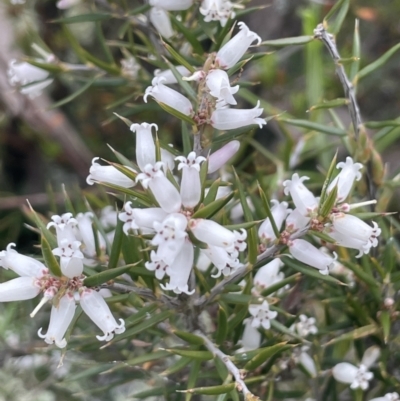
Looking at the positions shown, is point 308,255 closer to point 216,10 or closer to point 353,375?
point 353,375

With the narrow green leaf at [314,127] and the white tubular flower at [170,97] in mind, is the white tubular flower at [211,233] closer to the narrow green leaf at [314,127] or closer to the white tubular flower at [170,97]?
the white tubular flower at [170,97]

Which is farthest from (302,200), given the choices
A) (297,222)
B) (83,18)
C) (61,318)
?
(83,18)

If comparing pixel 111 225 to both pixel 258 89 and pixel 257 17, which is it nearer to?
pixel 258 89

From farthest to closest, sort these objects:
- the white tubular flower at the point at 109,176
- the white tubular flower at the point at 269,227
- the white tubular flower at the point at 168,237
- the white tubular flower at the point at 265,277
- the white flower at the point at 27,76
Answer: the white flower at the point at 27,76 < the white tubular flower at the point at 265,277 < the white tubular flower at the point at 269,227 < the white tubular flower at the point at 109,176 < the white tubular flower at the point at 168,237

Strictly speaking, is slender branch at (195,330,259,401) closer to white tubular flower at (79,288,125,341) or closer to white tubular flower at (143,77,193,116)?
white tubular flower at (79,288,125,341)

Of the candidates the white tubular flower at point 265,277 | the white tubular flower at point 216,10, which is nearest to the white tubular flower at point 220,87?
the white tubular flower at point 216,10
